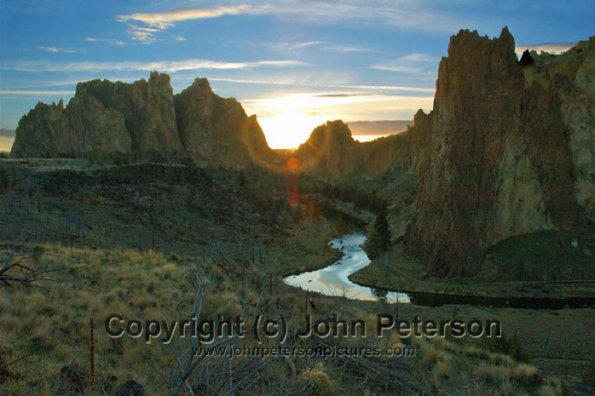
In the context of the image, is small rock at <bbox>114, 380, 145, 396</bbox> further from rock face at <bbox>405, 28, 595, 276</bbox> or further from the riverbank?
rock face at <bbox>405, 28, 595, 276</bbox>

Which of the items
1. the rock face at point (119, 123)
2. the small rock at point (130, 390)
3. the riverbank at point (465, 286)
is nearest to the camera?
the small rock at point (130, 390)

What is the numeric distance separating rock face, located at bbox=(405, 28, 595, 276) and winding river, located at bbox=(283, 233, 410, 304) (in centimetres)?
1064

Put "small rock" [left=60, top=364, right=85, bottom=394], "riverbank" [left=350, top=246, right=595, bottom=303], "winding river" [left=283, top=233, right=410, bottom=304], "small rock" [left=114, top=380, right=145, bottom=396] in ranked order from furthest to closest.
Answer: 1. "riverbank" [left=350, top=246, right=595, bottom=303]
2. "winding river" [left=283, top=233, right=410, bottom=304]
3. "small rock" [left=60, top=364, right=85, bottom=394]
4. "small rock" [left=114, top=380, right=145, bottom=396]

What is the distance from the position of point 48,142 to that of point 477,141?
144 meters

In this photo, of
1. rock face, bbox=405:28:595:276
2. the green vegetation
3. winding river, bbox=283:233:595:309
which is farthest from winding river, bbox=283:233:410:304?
rock face, bbox=405:28:595:276

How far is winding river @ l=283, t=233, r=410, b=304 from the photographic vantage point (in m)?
51.4

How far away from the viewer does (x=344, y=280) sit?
5909 cm

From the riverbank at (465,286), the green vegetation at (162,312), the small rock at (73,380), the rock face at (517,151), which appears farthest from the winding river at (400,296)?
the small rock at (73,380)

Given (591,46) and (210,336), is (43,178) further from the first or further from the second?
(591,46)

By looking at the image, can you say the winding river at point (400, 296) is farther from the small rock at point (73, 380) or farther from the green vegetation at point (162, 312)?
the small rock at point (73, 380)

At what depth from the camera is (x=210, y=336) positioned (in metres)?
12.7

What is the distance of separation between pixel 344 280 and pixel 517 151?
3103 cm

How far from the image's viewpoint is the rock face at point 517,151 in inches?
2571

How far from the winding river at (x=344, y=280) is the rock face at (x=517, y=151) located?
1064cm
